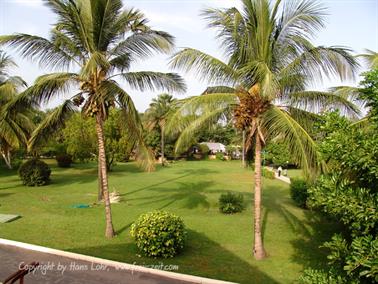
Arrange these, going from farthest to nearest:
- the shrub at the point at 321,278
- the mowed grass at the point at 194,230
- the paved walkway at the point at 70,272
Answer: the mowed grass at the point at 194,230 < the paved walkway at the point at 70,272 < the shrub at the point at 321,278

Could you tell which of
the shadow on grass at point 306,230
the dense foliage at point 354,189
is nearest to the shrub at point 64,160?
the shadow on grass at point 306,230

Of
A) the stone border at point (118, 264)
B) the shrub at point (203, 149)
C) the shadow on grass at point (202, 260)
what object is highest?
the shrub at point (203, 149)

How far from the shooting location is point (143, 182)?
2650 cm

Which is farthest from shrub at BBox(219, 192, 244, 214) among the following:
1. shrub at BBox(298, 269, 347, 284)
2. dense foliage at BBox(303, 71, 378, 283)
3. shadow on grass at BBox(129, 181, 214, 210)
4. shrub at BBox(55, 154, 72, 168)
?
shrub at BBox(55, 154, 72, 168)

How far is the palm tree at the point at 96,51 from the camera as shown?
411 inches

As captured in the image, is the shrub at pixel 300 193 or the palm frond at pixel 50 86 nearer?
the palm frond at pixel 50 86

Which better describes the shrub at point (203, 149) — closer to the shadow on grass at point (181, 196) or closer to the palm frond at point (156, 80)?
the shadow on grass at point (181, 196)

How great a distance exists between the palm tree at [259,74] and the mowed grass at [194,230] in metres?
1.16

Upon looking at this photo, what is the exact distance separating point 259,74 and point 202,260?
5.32 meters

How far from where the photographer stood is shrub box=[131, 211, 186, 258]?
369 inches

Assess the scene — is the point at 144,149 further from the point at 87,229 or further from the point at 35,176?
the point at 35,176

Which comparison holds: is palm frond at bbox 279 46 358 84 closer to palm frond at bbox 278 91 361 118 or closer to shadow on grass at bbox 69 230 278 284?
palm frond at bbox 278 91 361 118

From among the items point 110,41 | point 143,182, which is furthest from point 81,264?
point 143,182

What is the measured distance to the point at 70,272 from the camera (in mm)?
8203
